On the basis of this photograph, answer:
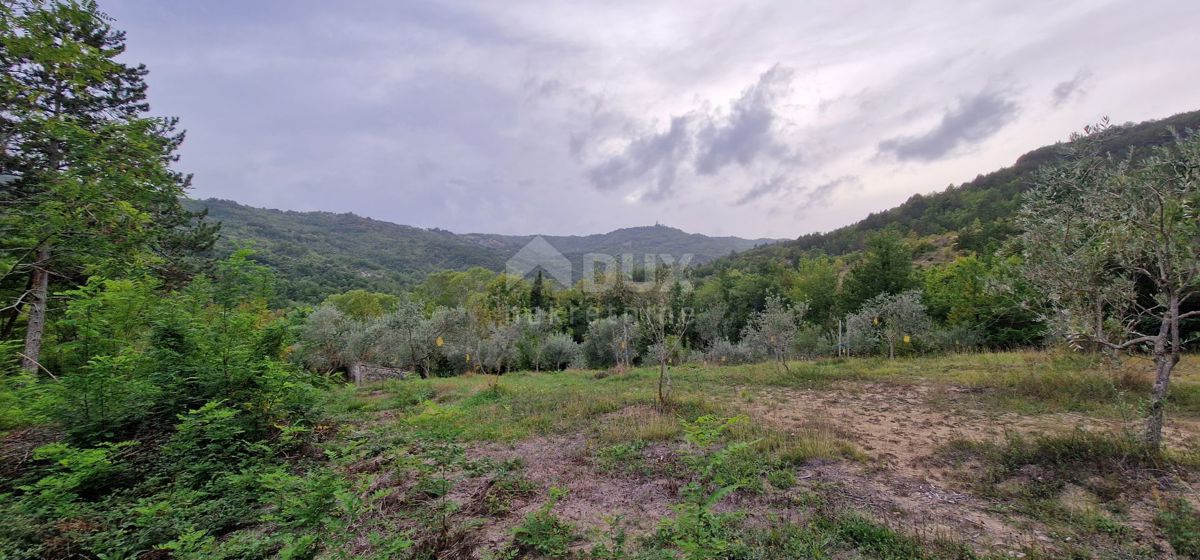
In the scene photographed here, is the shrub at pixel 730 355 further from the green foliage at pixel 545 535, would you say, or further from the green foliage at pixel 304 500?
the green foliage at pixel 304 500

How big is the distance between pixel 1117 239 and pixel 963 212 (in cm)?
5861

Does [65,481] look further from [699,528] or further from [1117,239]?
[1117,239]

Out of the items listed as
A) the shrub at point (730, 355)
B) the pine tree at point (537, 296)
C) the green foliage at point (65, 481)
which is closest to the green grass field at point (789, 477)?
the green foliage at point (65, 481)

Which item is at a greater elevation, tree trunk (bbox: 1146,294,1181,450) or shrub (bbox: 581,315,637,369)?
tree trunk (bbox: 1146,294,1181,450)

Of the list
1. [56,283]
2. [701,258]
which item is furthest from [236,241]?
[701,258]

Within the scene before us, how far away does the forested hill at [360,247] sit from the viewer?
58.0 meters

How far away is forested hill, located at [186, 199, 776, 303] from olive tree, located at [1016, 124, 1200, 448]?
26.0 metres

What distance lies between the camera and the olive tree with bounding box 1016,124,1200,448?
179 inches

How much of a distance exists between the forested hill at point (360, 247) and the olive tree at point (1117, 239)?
85.1ft

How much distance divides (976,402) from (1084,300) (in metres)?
3.21

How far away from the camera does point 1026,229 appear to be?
19.1ft

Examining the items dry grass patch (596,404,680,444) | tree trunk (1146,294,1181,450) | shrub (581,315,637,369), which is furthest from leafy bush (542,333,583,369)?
tree trunk (1146,294,1181,450)

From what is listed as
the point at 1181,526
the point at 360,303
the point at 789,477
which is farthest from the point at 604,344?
the point at 360,303

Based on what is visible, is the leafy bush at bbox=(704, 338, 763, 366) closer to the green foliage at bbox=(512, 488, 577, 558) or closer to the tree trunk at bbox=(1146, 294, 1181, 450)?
the tree trunk at bbox=(1146, 294, 1181, 450)
